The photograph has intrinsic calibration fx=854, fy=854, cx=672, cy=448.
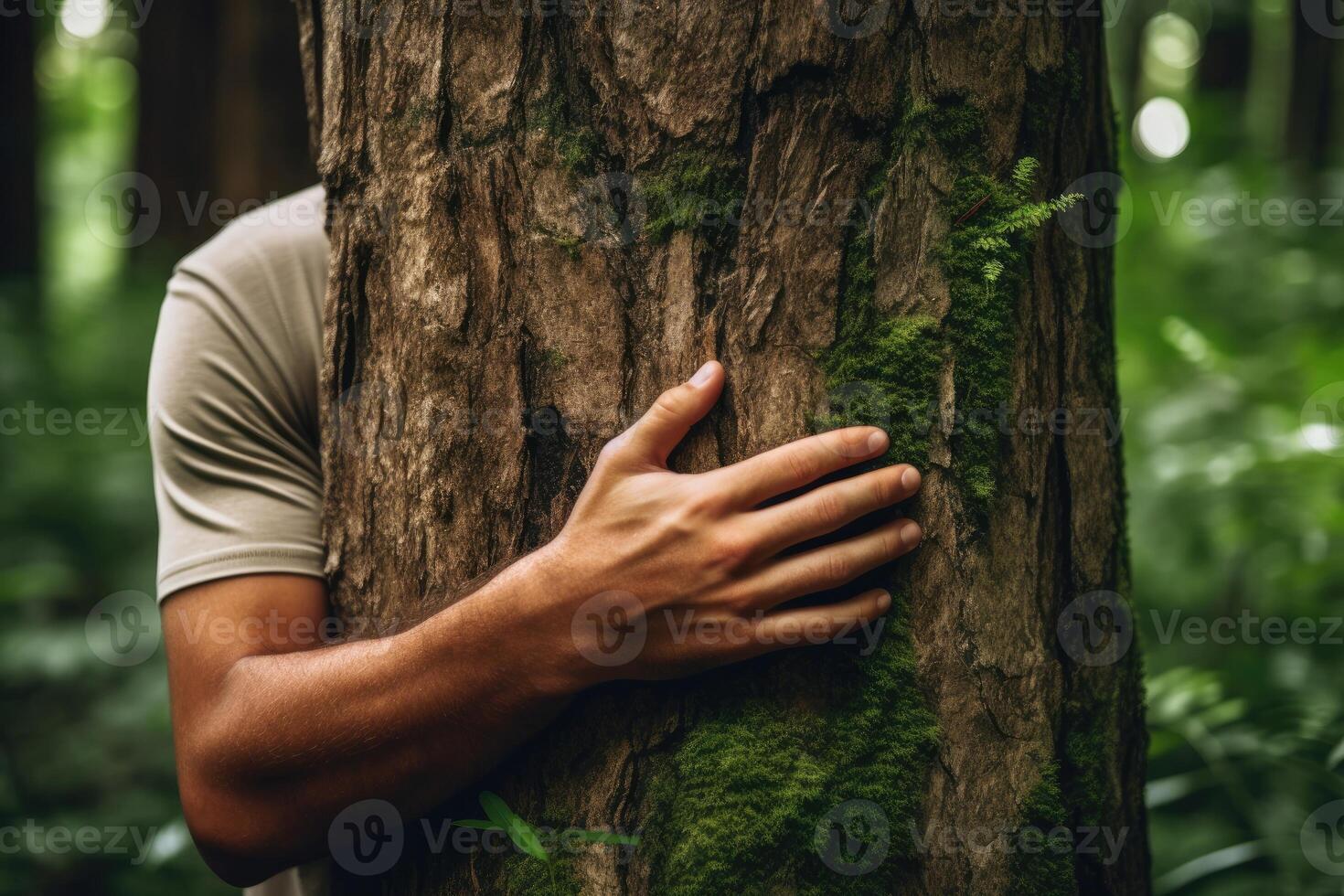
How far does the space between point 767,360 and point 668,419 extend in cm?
21

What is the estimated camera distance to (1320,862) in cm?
249

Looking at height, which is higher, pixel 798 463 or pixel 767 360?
pixel 767 360

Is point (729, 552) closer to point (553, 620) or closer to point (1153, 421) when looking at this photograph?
point (553, 620)

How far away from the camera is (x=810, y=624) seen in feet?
4.59

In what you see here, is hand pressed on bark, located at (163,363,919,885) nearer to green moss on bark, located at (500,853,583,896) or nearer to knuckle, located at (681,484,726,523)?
knuckle, located at (681,484,726,523)

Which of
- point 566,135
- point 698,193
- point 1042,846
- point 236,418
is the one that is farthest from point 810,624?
point 236,418

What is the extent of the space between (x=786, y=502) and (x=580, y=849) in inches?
27.4

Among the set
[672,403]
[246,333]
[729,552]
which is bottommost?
[729,552]

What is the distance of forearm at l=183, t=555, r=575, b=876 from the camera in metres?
1.43

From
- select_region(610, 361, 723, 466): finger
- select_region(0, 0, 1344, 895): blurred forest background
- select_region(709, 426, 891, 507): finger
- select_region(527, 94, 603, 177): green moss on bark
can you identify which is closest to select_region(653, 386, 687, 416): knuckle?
select_region(610, 361, 723, 466): finger

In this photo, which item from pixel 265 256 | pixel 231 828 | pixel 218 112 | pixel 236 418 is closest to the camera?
pixel 231 828

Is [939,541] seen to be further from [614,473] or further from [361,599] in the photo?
[361,599]

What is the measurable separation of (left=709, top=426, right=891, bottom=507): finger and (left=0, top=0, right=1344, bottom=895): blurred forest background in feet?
3.53

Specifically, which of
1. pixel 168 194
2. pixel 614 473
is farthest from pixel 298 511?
pixel 168 194
